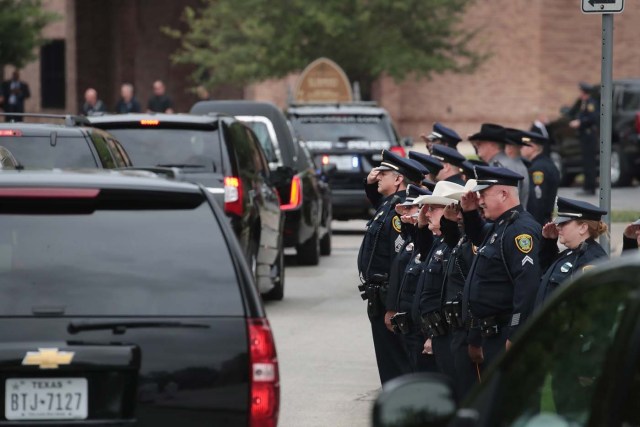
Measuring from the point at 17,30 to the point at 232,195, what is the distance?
2497 centimetres

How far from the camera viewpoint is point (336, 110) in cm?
2292

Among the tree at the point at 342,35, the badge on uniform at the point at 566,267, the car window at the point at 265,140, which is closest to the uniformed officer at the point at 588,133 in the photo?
the tree at the point at 342,35

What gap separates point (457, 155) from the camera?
11250 millimetres

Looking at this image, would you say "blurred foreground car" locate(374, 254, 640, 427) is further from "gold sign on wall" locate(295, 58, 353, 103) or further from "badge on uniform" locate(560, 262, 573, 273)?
"gold sign on wall" locate(295, 58, 353, 103)

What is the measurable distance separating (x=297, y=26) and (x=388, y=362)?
1219 inches

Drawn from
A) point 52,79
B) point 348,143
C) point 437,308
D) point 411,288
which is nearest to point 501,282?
point 437,308

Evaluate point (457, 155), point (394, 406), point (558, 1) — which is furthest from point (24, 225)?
point (558, 1)

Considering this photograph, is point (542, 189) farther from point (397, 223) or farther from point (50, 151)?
point (397, 223)

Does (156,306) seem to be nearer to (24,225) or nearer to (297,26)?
(24,225)

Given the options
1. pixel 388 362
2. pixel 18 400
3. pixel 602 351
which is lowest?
pixel 388 362

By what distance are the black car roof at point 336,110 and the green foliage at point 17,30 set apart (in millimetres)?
15239

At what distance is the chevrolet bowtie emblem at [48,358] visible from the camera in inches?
217

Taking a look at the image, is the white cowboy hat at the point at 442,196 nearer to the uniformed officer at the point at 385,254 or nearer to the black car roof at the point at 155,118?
the uniformed officer at the point at 385,254

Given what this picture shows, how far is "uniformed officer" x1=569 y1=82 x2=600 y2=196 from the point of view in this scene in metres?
30.0
